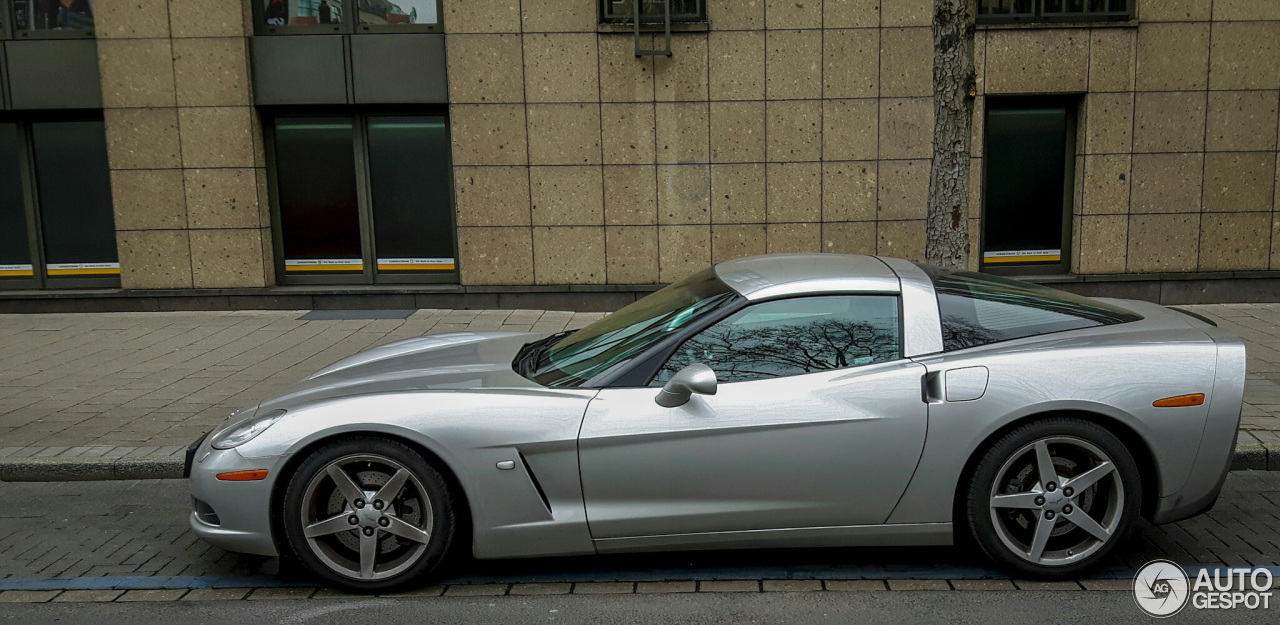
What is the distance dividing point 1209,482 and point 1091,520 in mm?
526

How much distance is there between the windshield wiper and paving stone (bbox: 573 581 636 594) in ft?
3.08

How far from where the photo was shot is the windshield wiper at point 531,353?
4.61 metres

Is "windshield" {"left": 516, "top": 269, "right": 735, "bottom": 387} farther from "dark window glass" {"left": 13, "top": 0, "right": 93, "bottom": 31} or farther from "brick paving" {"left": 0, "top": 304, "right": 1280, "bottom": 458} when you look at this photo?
"dark window glass" {"left": 13, "top": 0, "right": 93, "bottom": 31}

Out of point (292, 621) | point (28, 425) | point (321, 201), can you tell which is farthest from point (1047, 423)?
point (321, 201)

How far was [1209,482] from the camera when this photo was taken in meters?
4.09

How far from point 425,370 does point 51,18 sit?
921 centimetres

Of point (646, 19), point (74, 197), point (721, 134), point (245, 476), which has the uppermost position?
point (646, 19)

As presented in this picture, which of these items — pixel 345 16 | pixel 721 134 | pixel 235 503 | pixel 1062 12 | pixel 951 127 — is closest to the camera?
pixel 235 503

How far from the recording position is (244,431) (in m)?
4.18

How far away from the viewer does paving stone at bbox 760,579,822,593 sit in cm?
409

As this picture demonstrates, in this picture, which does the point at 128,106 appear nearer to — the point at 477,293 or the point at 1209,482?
the point at 477,293

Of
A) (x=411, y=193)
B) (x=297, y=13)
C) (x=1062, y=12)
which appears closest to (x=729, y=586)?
(x=411, y=193)

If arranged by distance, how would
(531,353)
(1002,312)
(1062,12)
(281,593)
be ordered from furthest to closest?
1. (1062,12)
2. (531,353)
3. (1002,312)
4. (281,593)

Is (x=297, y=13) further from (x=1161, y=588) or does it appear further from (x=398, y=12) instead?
(x=1161, y=588)
